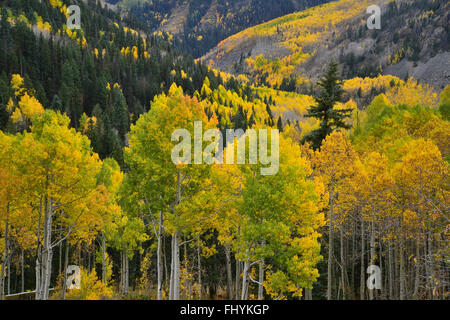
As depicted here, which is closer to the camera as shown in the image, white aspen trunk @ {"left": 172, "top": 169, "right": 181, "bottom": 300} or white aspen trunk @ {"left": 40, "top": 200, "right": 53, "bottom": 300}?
white aspen trunk @ {"left": 172, "top": 169, "right": 181, "bottom": 300}

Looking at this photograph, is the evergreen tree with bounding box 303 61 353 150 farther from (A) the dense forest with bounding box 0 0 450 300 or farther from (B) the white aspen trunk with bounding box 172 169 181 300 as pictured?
(B) the white aspen trunk with bounding box 172 169 181 300

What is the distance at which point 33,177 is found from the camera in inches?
739

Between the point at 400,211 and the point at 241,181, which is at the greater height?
the point at 241,181

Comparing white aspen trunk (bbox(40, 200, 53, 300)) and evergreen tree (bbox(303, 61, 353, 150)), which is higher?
evergreen tree (bbox(303, 61, 353, 150))

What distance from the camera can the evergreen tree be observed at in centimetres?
3381

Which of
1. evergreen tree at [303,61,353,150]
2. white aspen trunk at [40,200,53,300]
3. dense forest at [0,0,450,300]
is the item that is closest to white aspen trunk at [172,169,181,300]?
dense forest at [0,0,450,300]

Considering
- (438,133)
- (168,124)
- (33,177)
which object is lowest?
(33,177)

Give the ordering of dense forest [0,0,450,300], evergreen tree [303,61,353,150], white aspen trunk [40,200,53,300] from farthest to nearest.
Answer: evergreen tree [303,61,353,150], white aspen trunk [40,200,53,300], dense forest [0,0,450,300]

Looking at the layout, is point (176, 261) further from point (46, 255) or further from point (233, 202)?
point (46, 255)

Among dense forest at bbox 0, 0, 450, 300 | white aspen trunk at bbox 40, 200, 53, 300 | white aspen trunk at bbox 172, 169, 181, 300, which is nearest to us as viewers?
white aspen trunk at bbox 172, 169, 181, 300
